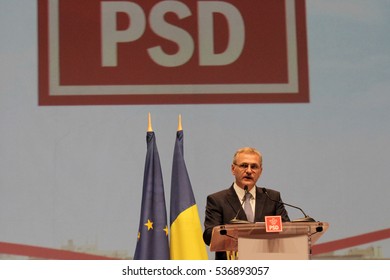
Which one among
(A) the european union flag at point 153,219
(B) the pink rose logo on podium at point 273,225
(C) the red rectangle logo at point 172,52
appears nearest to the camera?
(B) the pink rose logo on podium at point 273,225

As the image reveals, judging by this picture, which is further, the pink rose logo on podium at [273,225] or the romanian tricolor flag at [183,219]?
the romanian tricolor flag at [183,219]

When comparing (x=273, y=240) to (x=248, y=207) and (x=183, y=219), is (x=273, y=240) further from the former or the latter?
(x=183, y=219)

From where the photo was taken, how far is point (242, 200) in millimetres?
4523

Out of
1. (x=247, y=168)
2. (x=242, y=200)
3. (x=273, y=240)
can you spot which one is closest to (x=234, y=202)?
(x=242, y=200)

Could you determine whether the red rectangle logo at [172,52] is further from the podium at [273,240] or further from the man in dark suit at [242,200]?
the podium at [273,240]

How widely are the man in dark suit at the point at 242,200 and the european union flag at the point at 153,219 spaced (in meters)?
0.71

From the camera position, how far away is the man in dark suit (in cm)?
450

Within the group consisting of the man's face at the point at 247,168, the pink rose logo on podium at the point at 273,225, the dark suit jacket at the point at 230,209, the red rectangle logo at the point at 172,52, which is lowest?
the pink rose logo on podium at the point at 273,225

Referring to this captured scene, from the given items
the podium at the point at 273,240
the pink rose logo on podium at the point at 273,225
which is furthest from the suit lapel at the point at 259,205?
the pink rose logo on podium at the point at 273,225

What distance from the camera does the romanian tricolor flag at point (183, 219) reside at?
5.16m

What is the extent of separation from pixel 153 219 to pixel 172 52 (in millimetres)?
1395
